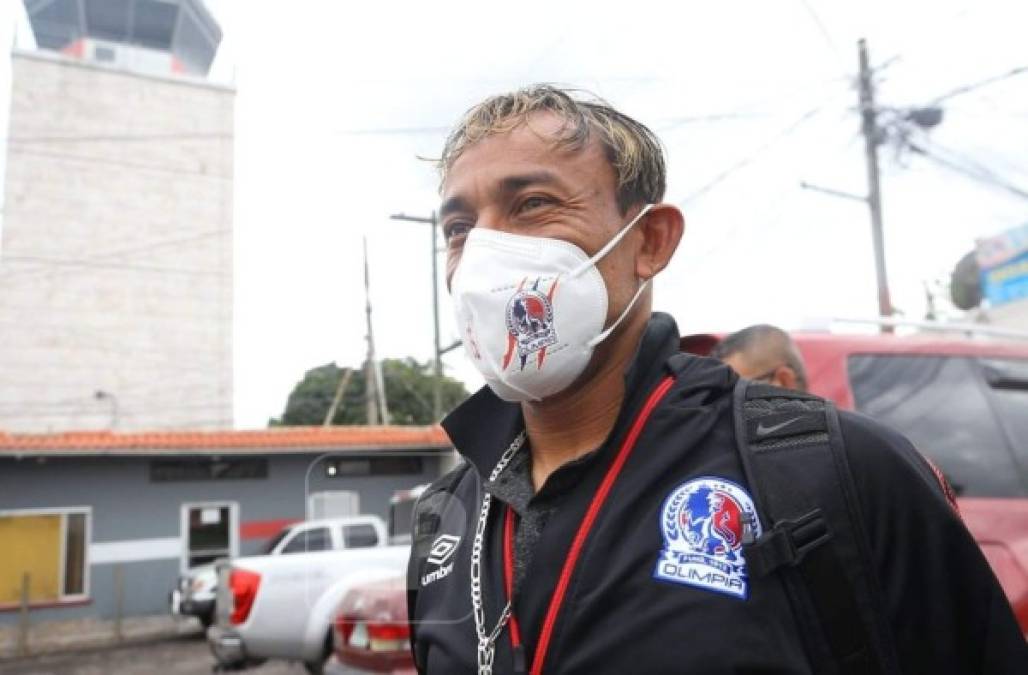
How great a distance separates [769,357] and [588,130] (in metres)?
1.87

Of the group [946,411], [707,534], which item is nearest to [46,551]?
[946,411]

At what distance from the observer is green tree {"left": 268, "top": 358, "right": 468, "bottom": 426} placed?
3139mm

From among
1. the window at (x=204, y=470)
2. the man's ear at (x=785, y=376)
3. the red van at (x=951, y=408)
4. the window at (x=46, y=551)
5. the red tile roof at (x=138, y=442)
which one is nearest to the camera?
the red van at (x=951, y=408)

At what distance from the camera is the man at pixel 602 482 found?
0.95 m

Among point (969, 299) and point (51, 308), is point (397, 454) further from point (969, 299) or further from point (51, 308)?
point (969, 299)

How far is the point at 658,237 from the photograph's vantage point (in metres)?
1.35

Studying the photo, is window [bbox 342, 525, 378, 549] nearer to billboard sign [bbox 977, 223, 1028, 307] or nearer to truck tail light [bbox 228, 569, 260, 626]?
truck tail light [bbox 228, 569, 260, 626]

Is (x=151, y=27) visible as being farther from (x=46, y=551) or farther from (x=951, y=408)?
(x=46, y=551)

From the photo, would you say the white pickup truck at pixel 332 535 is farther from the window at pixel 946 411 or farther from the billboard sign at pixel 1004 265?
the billboard sign at pixel 1004 265

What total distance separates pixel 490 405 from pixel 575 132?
500 millimetres

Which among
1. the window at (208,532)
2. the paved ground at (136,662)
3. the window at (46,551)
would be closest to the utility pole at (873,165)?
the paved ground at (136,662)

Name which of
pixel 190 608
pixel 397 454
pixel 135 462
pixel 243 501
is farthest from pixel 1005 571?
pixel 135 462

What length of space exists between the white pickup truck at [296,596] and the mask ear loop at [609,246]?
3.44 feet

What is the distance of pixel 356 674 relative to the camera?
8.89 ft
